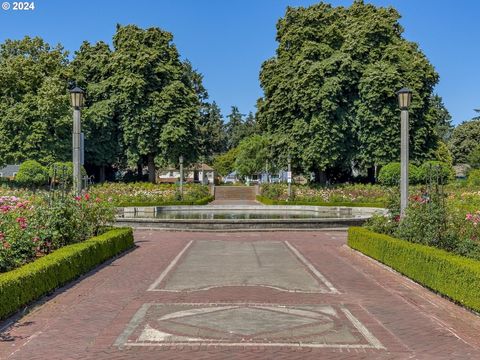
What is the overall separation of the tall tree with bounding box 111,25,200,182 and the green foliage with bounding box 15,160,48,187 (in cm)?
895

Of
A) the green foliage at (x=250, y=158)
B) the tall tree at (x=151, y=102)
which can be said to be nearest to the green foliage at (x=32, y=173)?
the tall tree at (x=151, y=102)

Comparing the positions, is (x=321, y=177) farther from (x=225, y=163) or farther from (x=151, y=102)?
(x=225, y=163)

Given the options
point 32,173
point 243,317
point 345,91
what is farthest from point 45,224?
point 345,91

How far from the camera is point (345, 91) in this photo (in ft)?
159

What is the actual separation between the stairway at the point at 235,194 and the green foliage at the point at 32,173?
2182cm

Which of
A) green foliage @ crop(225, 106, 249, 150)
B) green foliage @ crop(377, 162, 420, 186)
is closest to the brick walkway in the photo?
green foliage @ crop(377, 162, 420, 186)

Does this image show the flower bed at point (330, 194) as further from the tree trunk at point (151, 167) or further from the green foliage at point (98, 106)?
the green foliage at point (98, 106)

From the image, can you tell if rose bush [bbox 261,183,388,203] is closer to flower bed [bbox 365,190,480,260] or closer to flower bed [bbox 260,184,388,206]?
flower bed [bbox 260,184,388,206]

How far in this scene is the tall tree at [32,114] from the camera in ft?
157

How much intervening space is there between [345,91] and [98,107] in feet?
74.8

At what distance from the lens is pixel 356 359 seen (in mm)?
6285

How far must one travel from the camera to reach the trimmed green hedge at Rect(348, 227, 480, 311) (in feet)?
29.3

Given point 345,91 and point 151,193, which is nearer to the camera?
point 151,193

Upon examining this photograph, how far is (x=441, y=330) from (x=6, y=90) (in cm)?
4913
